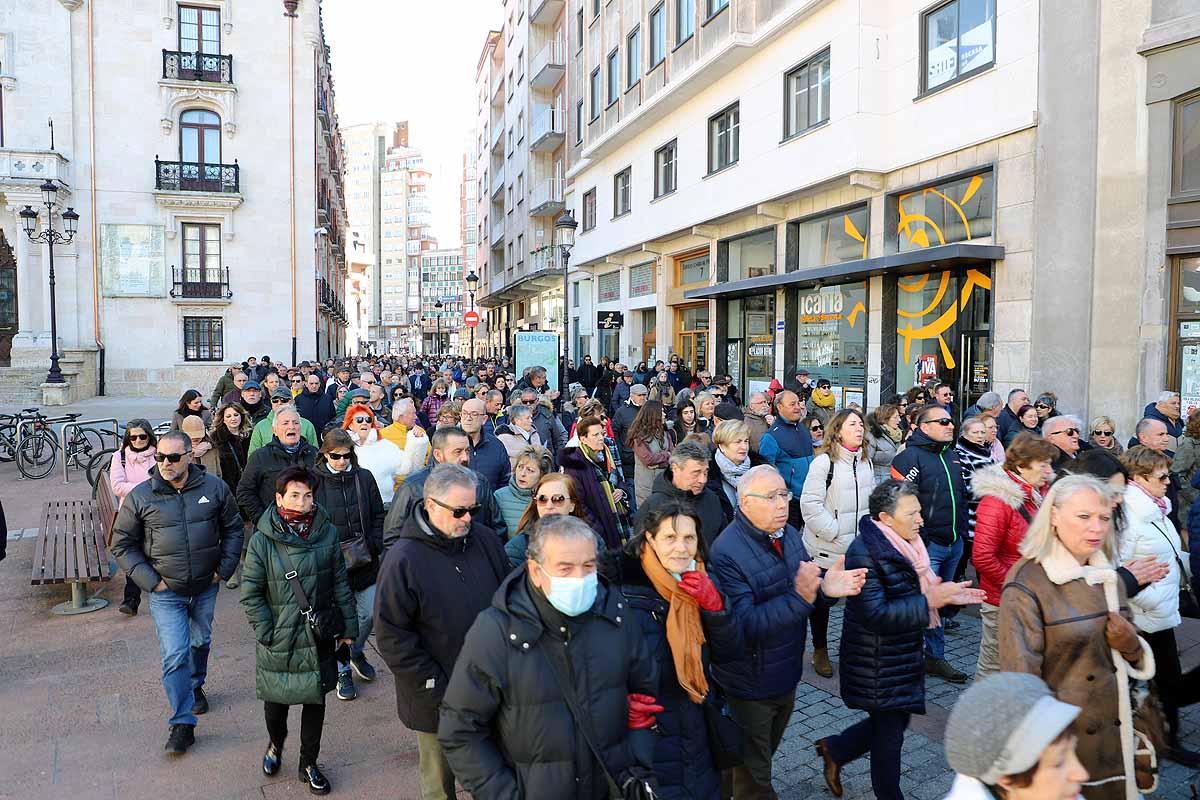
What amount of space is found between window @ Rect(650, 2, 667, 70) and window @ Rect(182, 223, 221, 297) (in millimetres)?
19370

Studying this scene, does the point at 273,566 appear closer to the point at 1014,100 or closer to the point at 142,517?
the point at 142,517

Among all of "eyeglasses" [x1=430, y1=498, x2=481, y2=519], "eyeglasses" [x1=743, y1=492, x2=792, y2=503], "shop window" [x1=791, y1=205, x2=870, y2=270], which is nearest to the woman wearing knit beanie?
"eyeglasses" [x1=743, y1=492, x2=792, y2=503]

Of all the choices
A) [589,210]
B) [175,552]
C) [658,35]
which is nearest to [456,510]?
[175,552]

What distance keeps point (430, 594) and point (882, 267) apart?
1295cm

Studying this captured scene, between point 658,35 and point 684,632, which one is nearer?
point 684,632

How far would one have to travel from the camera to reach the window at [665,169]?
78.3 feet

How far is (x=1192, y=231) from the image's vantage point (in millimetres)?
11016

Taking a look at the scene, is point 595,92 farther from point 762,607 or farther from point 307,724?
point 762,607

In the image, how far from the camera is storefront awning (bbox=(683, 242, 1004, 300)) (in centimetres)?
1294

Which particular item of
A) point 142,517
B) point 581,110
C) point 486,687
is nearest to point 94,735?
point 142,517

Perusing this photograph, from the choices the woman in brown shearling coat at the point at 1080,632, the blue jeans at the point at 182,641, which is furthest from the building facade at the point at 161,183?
the woman in brown shearling coat at the point at 1080,632

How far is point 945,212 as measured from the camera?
571 inches

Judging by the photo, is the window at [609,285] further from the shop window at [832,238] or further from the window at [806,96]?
the window at [806,96]

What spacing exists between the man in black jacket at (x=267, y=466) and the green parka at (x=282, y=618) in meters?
1.93
